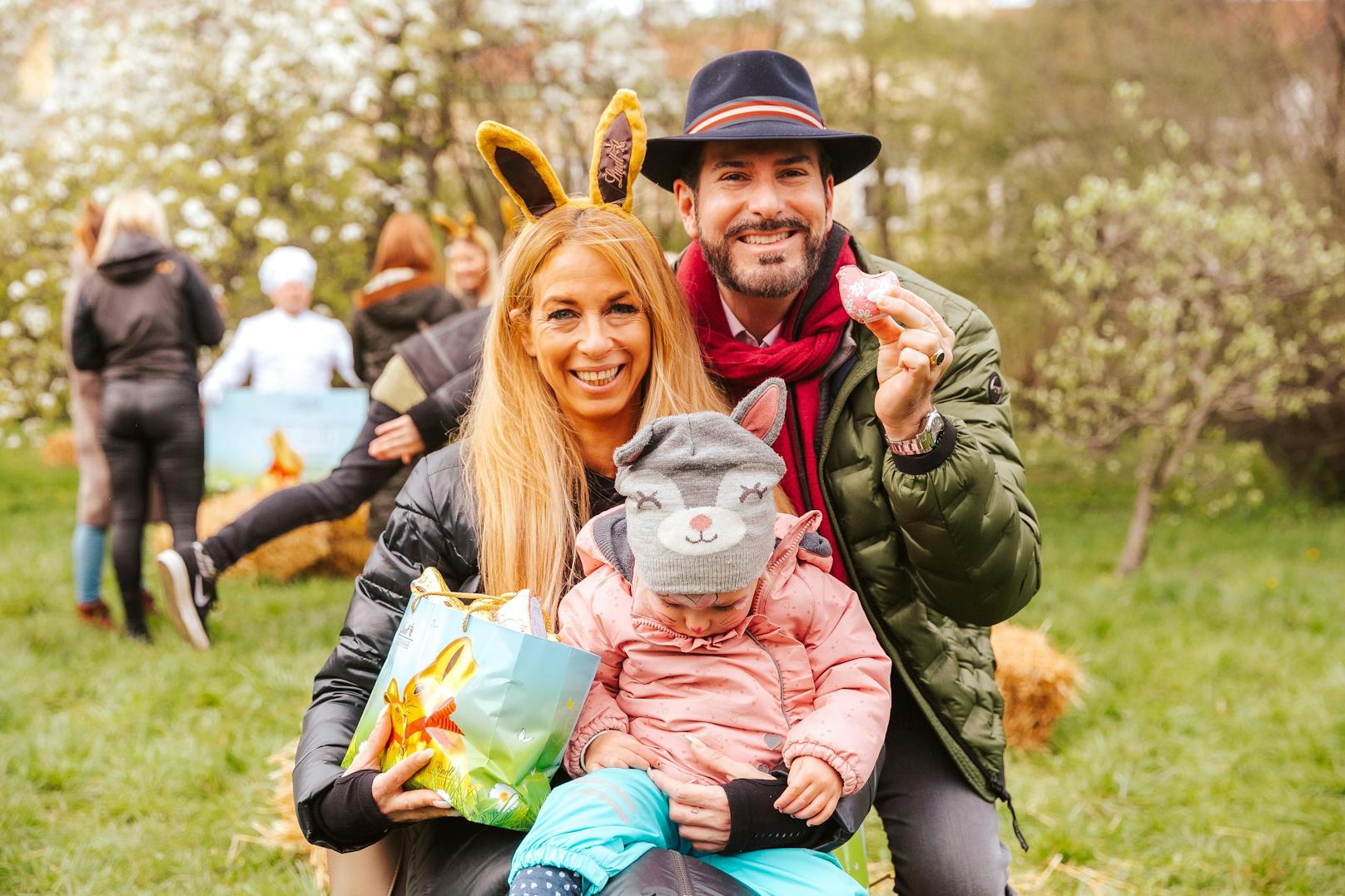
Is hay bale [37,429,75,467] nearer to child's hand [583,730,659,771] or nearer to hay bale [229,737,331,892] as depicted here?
hay bale [229,737,331,892]

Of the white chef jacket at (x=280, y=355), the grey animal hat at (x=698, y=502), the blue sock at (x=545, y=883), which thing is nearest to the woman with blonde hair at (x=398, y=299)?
the white chef jacket at (x=280, y=355)

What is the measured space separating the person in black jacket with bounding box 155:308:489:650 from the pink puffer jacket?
173cm

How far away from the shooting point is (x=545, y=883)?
1951mm

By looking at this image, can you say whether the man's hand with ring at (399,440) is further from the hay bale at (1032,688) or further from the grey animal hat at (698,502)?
the hay bale at (1032,688)

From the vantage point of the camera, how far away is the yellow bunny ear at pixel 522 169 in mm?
2637

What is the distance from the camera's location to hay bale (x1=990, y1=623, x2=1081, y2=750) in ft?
17.5

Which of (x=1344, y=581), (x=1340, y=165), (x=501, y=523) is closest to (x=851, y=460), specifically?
Result: (x=501, y=523)

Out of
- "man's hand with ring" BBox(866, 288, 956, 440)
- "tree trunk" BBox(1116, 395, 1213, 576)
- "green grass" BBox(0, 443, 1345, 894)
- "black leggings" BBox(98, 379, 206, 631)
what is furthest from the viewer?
"tree trunk" BBox(1116, 395, 1213, 576)

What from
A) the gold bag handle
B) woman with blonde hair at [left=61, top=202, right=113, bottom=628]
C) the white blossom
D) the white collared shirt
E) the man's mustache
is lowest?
woman with blonde hair at [left=61, top=202, right=113, bottom=628]

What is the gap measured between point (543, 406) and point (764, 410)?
630 mm

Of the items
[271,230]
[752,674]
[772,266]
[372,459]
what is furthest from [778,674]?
[271,230]

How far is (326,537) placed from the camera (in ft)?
25.9

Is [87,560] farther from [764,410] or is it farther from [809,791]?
[809,791]

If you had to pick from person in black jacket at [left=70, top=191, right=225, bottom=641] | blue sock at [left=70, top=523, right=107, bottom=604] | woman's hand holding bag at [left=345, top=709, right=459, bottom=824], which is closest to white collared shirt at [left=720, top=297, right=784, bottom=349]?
woman's hand holding bag at [left=345, top=709, right=459, bottom=824]
